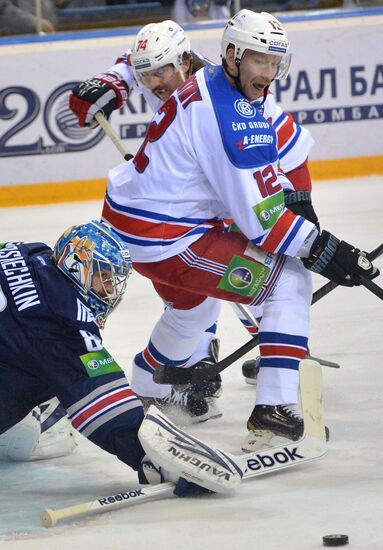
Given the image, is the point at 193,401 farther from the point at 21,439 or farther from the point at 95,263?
the point at 95,263

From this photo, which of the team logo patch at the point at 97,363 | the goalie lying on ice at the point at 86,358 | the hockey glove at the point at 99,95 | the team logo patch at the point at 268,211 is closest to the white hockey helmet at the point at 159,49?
the hockey glove at the point at 99,95

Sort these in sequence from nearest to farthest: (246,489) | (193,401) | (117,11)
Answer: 1. (246,489)
2. (193,401)
3. (117,11)

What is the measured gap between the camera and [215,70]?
328 centimetres

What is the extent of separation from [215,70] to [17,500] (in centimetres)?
119

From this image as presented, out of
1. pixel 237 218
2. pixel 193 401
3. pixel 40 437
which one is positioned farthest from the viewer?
pixel 193 401

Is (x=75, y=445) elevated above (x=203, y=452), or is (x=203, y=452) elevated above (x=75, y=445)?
(x=203, y=452)

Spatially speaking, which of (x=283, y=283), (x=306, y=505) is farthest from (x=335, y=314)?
(x=306, y=505)

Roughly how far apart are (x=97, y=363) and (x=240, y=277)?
61 centimetres

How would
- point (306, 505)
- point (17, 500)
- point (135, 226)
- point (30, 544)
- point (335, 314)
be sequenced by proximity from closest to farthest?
point (30, 544)
point (306, 505)
point (17, 500)
point (135, 226)
point (335, 314)

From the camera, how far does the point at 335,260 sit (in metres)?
3.16

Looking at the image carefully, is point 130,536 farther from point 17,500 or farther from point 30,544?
point 17,500

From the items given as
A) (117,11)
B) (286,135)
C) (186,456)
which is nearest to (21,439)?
(186,456)

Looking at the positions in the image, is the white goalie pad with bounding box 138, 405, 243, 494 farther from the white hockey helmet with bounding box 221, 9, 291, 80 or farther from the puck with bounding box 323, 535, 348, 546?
the white hockey helmet with bounding box 221, 9, 291, 80

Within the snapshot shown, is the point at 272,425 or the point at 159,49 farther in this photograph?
the point at 159,49
